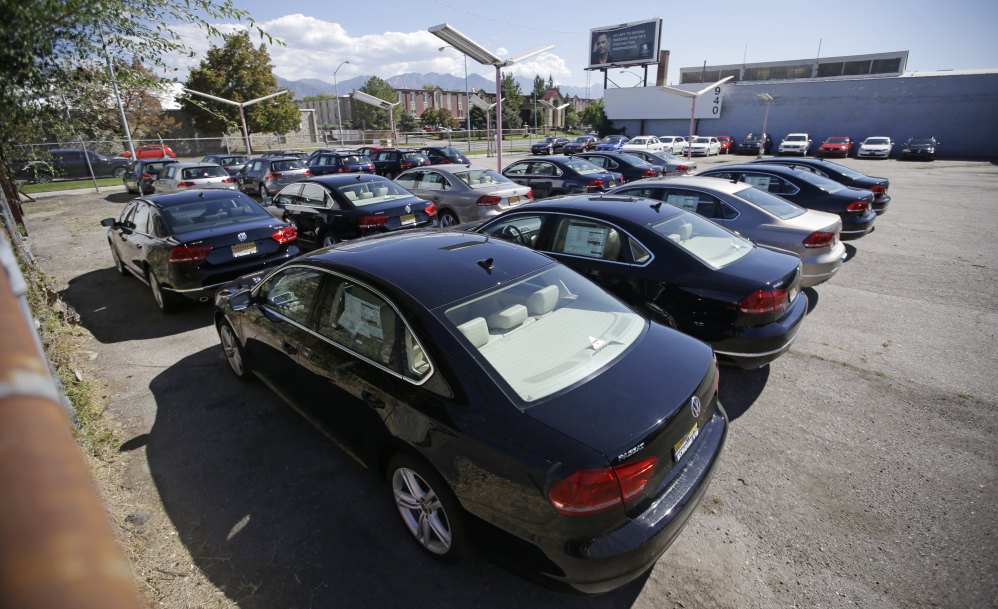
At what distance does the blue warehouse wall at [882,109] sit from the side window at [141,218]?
1868 inches

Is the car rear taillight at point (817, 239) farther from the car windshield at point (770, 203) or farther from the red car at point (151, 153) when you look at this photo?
the red car at point (151, 153)

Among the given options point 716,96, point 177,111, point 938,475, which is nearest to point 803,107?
point 716,96

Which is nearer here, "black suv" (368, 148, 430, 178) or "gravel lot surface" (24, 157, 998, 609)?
"gravel lot surface" (24, 157, 998, 609)

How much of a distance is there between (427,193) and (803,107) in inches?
1703

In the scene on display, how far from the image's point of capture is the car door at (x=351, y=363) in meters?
3.04

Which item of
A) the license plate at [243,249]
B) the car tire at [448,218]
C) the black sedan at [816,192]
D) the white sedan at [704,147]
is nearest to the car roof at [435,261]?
the license plate at [243,249]

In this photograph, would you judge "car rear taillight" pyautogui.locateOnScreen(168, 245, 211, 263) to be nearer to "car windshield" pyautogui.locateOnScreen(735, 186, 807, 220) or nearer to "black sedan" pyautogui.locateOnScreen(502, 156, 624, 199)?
"car windshield" pyautogui.locateOnScreen(735, 186, 807, 220)

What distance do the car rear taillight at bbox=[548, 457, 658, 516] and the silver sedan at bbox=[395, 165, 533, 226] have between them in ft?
29.6

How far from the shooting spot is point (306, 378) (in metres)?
3.73

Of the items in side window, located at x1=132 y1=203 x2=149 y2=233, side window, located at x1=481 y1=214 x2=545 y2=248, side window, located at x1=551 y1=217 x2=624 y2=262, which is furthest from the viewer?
side window, located at x1=132 y1=203 x2=149 y2=233

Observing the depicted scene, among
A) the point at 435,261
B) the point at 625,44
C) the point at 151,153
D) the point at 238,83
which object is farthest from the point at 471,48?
the point at 625,44

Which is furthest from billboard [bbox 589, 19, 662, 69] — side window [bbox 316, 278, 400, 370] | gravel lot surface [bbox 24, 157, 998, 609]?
side window [bbox 316, 278, 400, 370]

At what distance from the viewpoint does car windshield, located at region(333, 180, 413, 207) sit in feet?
29.6

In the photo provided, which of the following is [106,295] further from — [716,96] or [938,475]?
[716,96]
